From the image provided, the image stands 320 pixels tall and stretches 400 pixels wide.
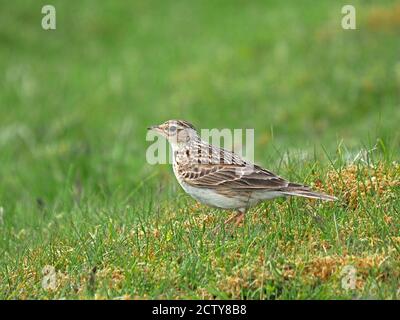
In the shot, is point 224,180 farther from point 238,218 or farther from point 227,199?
point 238,218

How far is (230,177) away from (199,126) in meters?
9.15

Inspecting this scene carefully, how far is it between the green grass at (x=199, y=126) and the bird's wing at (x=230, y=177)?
35 cm

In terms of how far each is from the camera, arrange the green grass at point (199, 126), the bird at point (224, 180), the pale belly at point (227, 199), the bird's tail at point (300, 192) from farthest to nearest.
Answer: the pale belly at point (227, 199)
the bird at point (224, 180)
the bird's tail at point (300, 192)
the green grass at point (199, 126)

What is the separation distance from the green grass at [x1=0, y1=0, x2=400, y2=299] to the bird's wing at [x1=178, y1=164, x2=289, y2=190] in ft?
1.15

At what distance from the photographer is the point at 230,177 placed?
26.2ft

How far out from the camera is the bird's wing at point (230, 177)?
7633 millimetres

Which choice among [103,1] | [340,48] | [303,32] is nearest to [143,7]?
[103,1]

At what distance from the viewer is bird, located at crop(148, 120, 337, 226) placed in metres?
7.58

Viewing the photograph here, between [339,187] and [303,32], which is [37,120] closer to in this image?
[303,32]

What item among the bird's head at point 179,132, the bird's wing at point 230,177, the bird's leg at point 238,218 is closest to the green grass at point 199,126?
the bird's leg at point 238,218

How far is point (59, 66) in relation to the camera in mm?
22609

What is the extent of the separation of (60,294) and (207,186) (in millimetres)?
1776

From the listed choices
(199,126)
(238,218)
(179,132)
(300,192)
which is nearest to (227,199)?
(238,218)

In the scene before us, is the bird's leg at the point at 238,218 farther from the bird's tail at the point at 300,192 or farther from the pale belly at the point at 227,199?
the bird's tail at the point at 300,192
